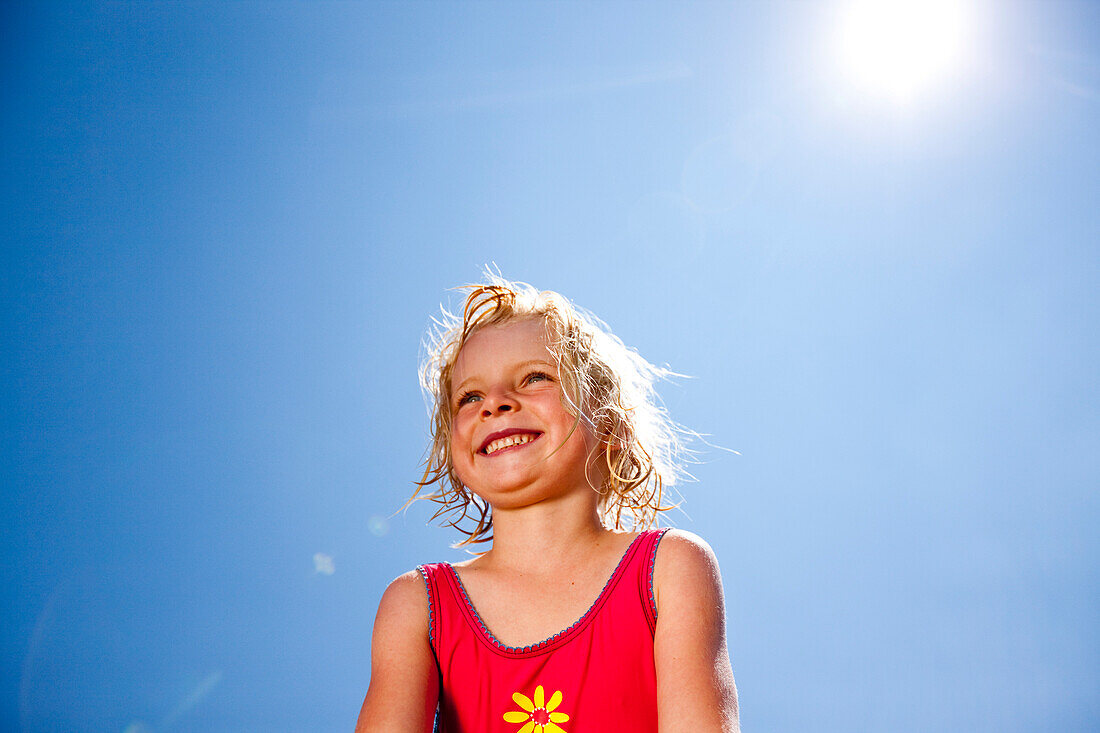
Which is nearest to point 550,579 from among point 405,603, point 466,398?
point 405,603

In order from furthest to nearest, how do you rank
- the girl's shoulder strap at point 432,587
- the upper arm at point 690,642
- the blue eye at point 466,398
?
1. the blue eye at point 466,398
2. the girl's shoulder strap at point 432,587
3. the upper arm at point 690,642

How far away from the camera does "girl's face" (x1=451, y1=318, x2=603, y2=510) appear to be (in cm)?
95

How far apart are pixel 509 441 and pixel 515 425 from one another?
21 mm

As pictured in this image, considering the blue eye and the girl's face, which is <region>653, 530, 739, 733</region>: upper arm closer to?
the girl's face

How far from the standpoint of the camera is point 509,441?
988 mm

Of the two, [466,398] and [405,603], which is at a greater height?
[466,398]

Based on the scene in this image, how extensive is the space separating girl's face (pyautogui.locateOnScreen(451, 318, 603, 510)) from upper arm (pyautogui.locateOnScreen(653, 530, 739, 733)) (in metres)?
0.16

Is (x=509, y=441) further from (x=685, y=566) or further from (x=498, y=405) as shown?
(x=685, y=566)

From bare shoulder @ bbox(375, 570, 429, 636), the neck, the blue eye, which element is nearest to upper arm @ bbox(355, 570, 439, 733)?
bare shoulder @ bbox(375, 570, 429, 636)

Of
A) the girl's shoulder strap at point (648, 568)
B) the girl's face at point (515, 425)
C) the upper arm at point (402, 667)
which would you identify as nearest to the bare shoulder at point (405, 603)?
the upper arm at point (402, 667)

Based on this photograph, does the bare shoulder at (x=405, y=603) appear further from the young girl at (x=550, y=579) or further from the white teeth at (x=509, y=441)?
the white teeth at (x=509, y=441)

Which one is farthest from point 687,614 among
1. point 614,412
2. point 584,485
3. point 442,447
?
point 442,447

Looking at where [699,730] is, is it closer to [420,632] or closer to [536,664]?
[536,664]

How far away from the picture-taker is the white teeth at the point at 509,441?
0.98m
